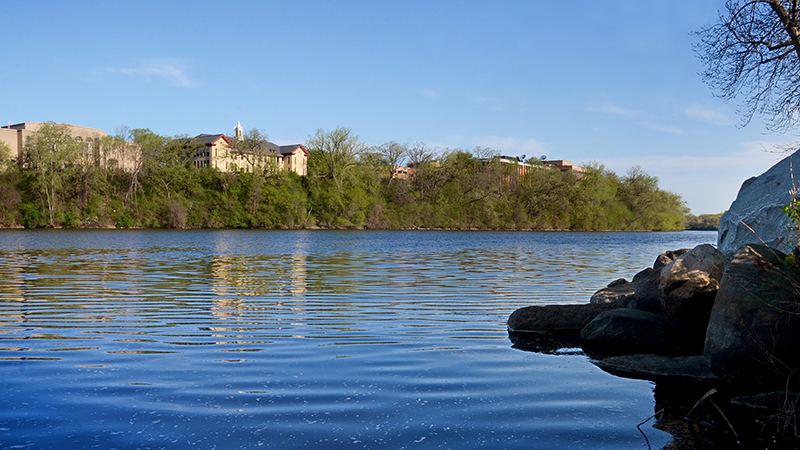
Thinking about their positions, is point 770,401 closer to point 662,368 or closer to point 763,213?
point 662,368

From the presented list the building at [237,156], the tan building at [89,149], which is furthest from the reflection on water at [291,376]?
the building at [237,156]

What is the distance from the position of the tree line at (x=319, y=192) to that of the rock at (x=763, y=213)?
319 feet

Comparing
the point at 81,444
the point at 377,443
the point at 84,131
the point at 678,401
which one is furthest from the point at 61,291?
the point at 84,131

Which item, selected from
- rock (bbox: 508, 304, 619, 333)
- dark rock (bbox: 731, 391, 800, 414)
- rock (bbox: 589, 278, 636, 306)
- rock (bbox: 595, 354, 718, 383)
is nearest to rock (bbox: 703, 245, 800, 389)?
rock (bbox: 595, 354, 718, 383)

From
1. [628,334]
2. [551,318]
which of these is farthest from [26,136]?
[628,334]

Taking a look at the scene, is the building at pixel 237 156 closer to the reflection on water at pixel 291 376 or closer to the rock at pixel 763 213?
the reflection on water at pixel 291 376

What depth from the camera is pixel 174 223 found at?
325 feet

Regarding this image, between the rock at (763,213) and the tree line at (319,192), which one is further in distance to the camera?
the tree line at (319,192)

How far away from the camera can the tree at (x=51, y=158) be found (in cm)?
9169

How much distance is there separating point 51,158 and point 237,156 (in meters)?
32.6

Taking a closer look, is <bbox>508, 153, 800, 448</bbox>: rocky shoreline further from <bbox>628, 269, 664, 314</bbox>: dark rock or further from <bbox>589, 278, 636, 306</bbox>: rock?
<bbox>589, 278, 636, 306</bbox>: rock

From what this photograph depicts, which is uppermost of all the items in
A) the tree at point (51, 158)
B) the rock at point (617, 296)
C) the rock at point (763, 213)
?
the tree at point (51, 158)

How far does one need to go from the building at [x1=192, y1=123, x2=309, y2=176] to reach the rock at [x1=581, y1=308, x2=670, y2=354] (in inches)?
4278

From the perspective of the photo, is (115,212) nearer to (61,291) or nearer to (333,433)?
(61,291)
